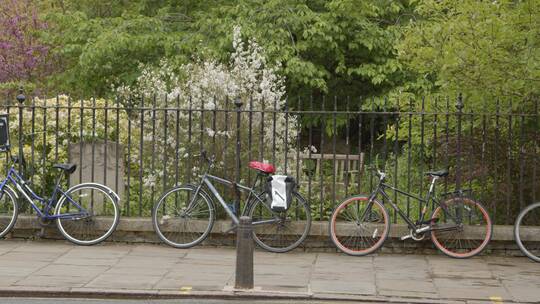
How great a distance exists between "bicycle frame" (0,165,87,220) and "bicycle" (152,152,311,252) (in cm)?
96

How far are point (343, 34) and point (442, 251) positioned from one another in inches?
420

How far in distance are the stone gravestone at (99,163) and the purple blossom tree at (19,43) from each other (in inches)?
466

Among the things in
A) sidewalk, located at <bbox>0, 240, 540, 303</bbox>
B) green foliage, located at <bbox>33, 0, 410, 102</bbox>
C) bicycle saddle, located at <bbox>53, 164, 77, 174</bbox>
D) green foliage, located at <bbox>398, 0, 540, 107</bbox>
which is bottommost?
sidewalk, located at <bbox>0, 240, 540, 303</bbox>

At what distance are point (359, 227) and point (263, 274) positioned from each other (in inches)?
69.8

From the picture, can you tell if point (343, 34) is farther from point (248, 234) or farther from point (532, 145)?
point (248, 234)

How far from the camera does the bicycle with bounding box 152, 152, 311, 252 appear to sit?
1069cm

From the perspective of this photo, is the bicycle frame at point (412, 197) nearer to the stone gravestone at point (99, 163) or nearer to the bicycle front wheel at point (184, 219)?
the bicycle front wheel at point (184, 219)

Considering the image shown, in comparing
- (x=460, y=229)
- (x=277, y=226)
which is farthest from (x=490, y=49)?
(x=277, y=226)

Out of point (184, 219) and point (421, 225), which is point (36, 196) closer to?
point (184, 219)

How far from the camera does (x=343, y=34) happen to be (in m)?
20.6

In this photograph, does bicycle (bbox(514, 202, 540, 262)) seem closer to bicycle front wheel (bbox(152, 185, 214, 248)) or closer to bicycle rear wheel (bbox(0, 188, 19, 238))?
bicycle front wheel (bbox(152, 185, 214, 248))

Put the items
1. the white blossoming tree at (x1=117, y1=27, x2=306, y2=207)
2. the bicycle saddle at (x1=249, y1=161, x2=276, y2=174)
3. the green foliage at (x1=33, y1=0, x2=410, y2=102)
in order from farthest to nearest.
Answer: the green foliage at (x1=33, y1=0, x2=410, y2=102), the white blossoming tree at (x1=117, y1=27, x2=306, y2=207), the bicycle saddle at (x1=249, y1=161, x2=276, y2=174)

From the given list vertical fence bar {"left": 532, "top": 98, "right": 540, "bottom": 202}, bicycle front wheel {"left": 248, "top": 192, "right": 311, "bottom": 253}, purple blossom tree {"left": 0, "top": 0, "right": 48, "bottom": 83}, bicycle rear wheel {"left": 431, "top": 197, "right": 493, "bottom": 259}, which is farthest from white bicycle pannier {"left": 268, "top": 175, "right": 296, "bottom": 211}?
purple blossom tree {"left": 0, "top": 0, "right": 48, "bottom": 83}

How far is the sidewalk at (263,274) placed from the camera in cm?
828
